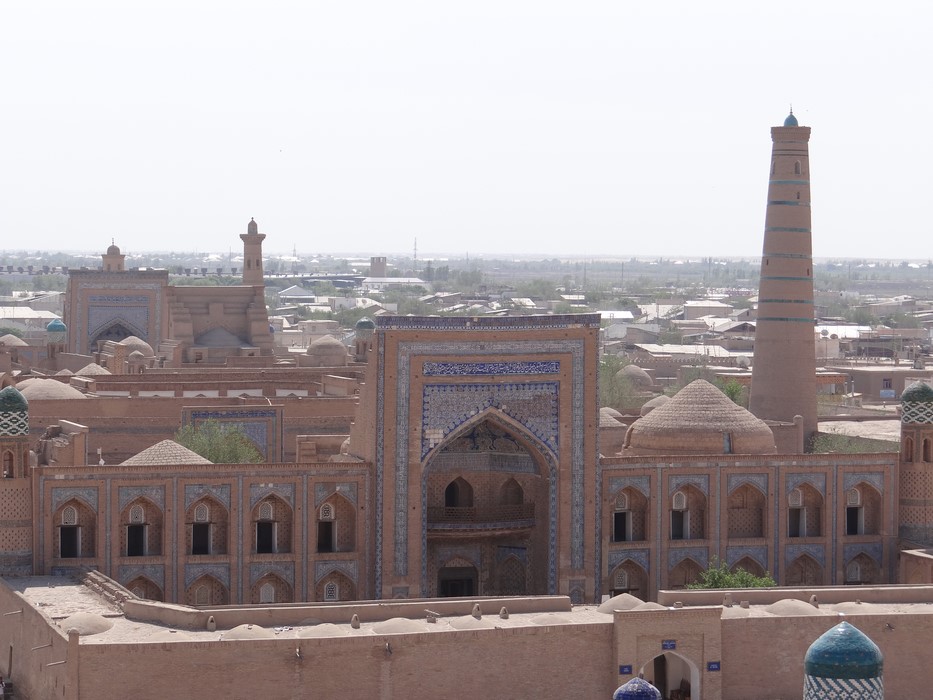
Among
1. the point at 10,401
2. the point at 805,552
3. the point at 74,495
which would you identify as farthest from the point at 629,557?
the point at 10,401

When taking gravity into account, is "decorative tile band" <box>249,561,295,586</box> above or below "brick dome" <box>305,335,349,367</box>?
below

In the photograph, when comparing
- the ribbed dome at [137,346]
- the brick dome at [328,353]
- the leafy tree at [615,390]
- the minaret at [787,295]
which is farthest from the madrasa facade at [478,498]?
the brick dome at [328,353]

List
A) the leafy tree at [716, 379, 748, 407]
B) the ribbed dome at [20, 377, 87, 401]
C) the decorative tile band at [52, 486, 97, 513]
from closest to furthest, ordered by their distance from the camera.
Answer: the decorative tile band at [52, 486, 97, 513]
the ribbed dome at [20, 377, 87, 401]
the leafy tree at [716, 379, 748, 407]

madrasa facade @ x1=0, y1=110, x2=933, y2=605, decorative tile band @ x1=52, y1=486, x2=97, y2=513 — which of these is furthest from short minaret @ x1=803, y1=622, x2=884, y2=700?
decorative tile band @ x1=52, y1=486, x2=97, y2=513

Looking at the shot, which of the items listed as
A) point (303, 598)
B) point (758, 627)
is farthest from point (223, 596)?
point (758, 627)

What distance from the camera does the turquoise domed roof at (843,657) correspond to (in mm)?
15039

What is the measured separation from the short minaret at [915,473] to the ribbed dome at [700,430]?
236 centimetres

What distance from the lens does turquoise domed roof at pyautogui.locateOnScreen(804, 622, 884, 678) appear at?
49.3ft

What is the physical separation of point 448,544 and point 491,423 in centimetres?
210

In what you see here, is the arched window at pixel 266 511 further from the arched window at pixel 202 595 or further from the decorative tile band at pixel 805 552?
the decorative tile band at pixel 805 552

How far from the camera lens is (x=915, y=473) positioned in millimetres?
32750

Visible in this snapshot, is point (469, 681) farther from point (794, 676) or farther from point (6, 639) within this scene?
point (6, 639)

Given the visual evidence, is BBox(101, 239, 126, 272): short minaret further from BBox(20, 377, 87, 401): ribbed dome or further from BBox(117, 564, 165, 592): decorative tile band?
BBox(117, 564, 165, 592): decorative tile band

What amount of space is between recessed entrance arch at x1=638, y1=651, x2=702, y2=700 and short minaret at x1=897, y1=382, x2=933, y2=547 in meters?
7.60
